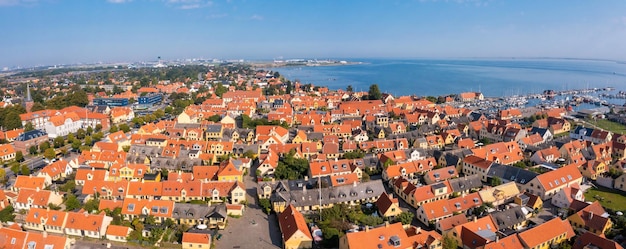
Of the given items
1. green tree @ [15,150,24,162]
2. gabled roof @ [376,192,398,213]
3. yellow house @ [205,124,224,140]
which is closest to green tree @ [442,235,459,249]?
gabled roof @ [376,192,398,213]

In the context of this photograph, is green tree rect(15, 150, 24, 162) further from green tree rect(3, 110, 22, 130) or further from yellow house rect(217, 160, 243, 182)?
yellow house rect(217, 160, 243, 182)

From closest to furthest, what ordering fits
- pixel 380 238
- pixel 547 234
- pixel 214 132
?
pixel 380 238, pixel 547 234, pixel 214 132

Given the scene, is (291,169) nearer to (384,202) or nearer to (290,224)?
(384,202)

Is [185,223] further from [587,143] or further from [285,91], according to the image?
[285,91]

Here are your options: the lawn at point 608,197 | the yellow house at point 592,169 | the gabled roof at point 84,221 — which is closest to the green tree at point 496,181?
the lawn at point 608,197

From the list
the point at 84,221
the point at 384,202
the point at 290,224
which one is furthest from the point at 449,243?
the point at 84,221

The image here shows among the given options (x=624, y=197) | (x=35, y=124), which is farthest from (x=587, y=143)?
(x=35, y=124)
